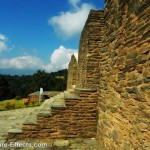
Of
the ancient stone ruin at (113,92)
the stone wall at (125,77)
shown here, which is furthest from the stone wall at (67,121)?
the stone wall at (125,77)

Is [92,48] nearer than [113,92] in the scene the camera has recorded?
No

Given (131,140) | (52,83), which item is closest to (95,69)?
(131,140)

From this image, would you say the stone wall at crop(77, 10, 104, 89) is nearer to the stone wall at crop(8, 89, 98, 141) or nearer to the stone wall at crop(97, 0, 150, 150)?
the stone wall at crop(8, 89, 98, 141)

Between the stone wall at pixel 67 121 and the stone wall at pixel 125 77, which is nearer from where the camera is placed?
the stone wall at pixel 125 77

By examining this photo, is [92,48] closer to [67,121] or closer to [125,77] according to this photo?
[67,121]

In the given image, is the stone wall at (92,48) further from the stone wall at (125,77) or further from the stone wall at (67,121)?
the stone wall at (125,77)

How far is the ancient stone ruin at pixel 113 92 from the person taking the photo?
13.0ft

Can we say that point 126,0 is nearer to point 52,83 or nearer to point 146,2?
point 146,2

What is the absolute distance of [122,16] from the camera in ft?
17.0

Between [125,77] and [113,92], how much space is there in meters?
0.85

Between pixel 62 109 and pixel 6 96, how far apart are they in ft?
215

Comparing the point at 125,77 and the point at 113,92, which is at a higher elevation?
the point at 125,77

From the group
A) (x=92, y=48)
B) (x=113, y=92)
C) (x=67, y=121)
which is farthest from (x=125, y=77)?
(x=92, y=48)

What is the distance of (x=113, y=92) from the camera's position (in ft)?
18.4
